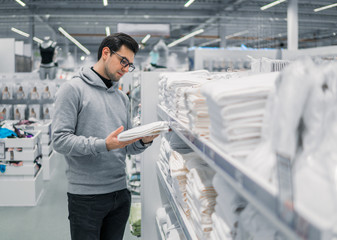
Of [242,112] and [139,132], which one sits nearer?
[242,112]

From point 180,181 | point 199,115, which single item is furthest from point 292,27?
point 199,115

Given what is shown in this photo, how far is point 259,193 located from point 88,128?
164cm

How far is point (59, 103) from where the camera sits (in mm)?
2084

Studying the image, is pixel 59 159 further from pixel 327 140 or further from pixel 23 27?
pixel 23 27

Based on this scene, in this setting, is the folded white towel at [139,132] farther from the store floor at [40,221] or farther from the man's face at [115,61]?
the store floor at [40,221]

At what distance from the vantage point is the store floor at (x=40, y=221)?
405 cm

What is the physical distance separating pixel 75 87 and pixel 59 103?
148mm

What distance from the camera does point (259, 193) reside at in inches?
28.5

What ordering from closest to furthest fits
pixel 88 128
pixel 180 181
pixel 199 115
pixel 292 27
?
pixel 199 115, pixel 180 181, pixel 88 128, pixel 292 27

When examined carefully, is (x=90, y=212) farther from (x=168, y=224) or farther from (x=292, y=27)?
(x=292, y=27)

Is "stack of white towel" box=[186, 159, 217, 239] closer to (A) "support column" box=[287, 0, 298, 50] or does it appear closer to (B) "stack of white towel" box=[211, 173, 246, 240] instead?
(B) "stack of white towel" box=[211, 173, 246, 240]

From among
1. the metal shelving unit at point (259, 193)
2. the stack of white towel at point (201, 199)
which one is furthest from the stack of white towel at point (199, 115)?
the stack of white towel at point (201, 199)

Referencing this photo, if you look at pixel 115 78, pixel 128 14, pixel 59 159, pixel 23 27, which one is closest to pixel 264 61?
pixel 115 78

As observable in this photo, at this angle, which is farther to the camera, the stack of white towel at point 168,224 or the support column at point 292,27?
the support column at point 292,27
